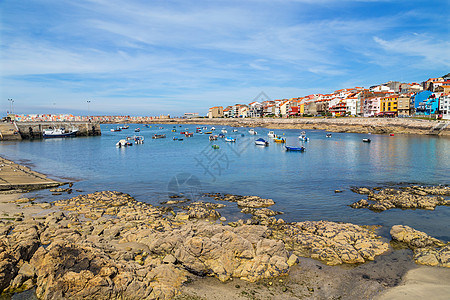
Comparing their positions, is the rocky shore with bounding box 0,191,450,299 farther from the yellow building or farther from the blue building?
the yellow building

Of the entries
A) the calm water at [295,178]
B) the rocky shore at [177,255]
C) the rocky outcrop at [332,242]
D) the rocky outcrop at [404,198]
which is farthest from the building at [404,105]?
the rocky shore at [177,255]

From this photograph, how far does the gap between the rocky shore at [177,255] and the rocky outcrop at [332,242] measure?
45 mm

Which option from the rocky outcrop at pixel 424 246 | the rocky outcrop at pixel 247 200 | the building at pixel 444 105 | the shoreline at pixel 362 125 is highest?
the building at pixel 444 105

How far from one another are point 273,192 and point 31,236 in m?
18.4

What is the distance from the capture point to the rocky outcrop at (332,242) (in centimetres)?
1347

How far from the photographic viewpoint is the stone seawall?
321ft

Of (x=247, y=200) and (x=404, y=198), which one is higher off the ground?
(x=247, y=200)

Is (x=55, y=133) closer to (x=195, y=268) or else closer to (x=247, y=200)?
(x=247, y=200)

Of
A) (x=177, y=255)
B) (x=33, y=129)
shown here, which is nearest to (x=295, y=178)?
(x=177, y=255)

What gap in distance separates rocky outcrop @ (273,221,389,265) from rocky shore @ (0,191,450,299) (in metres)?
0.05

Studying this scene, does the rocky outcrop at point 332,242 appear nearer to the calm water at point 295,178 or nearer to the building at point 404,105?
the calm water at point 295,178

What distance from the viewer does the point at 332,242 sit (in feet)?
47.9

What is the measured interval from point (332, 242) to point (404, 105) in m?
123

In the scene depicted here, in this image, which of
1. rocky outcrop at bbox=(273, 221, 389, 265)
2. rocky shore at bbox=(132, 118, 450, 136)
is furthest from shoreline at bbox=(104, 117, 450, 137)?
rocky outcrop at bbox=(273, 221, 389, 265)
